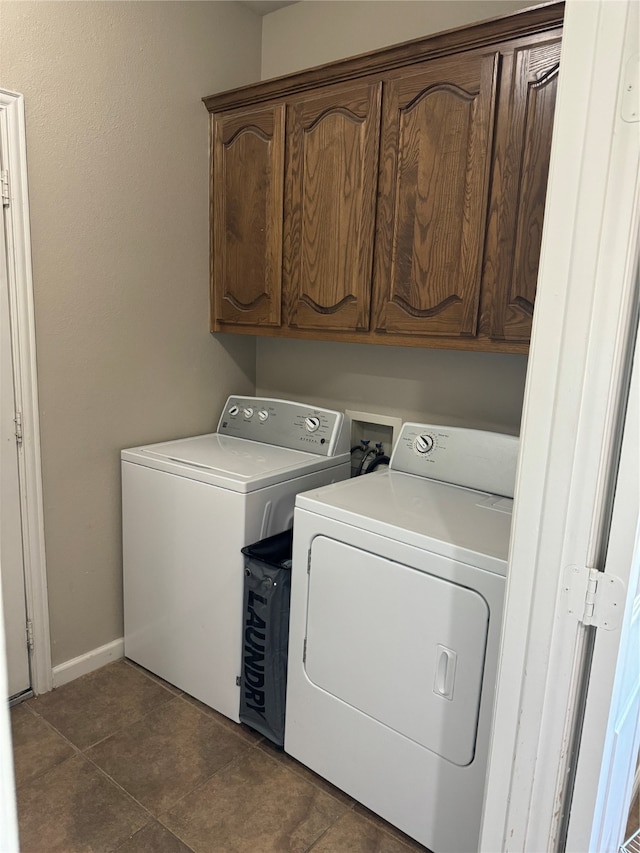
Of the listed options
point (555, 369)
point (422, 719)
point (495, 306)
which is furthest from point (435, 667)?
point (495, 306)

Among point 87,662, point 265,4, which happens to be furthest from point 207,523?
point 265,4

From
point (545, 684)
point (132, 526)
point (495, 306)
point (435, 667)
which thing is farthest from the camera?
point (132, 526)

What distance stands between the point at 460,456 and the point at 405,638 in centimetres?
67

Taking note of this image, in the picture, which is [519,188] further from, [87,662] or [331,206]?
[87,662]

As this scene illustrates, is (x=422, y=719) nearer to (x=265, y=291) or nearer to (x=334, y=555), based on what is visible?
(x=334, y=555)

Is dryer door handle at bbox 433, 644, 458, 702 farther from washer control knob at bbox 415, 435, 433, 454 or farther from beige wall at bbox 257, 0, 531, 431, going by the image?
beige wall at bbox 257, 0, 531, 431

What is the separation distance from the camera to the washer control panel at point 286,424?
7.59 ft

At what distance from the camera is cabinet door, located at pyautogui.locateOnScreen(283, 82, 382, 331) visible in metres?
1.98

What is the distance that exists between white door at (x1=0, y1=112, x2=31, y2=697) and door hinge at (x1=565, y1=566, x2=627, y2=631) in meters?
1.68

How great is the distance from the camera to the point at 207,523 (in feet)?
6.70

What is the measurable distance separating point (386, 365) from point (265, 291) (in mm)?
560

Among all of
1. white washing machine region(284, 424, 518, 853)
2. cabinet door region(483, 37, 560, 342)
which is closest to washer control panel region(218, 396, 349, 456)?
white washing machine region(284, 424, 518, 853)

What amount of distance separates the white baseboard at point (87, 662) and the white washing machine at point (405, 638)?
2.95 ft

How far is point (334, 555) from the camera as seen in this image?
169 cm
